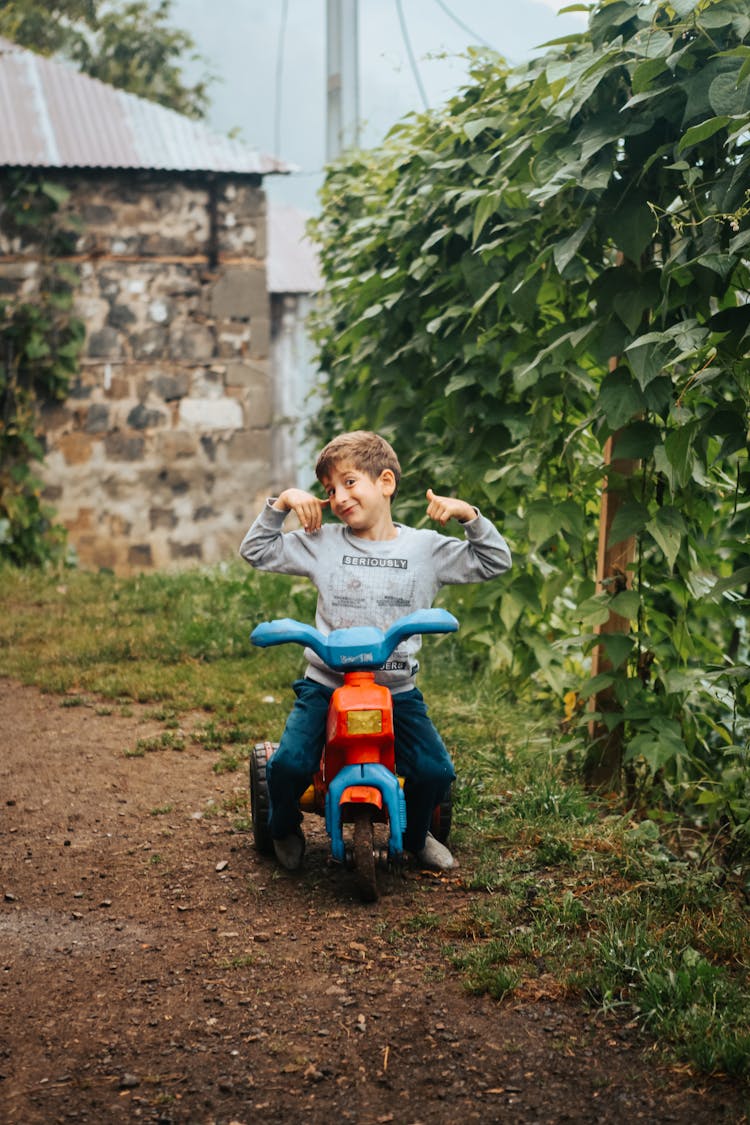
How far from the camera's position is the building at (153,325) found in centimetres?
865

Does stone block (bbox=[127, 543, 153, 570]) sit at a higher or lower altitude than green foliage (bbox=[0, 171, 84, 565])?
lower

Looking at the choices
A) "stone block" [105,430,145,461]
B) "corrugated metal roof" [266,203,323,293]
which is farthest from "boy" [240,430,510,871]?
"corrugated metal roof" [266,203,323,293]

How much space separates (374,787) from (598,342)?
4.48 feet

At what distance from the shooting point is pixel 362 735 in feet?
9.52

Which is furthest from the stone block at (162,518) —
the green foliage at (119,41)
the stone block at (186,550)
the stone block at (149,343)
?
the green foliage at (119,41)

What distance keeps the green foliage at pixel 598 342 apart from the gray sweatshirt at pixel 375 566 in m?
0.42

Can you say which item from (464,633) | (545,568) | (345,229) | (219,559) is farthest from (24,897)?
(219,559)

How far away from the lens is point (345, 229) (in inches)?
274

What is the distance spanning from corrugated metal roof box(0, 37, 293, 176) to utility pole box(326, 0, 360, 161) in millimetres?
837

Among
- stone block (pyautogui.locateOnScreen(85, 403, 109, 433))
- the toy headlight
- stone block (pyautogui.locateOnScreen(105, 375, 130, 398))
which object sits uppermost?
stone block (pyautogui.locateOnScreen(105, 375, 130, 398))

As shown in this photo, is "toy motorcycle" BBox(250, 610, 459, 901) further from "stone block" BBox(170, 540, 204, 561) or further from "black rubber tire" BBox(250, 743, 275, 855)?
"stone block" BBox(170, 540, 204, 561)

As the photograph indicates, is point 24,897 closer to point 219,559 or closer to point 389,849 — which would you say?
point 389,849

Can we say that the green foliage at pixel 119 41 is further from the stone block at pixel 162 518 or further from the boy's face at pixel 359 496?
the boy's face at pixel 359 496

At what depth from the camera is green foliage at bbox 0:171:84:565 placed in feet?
27.6
